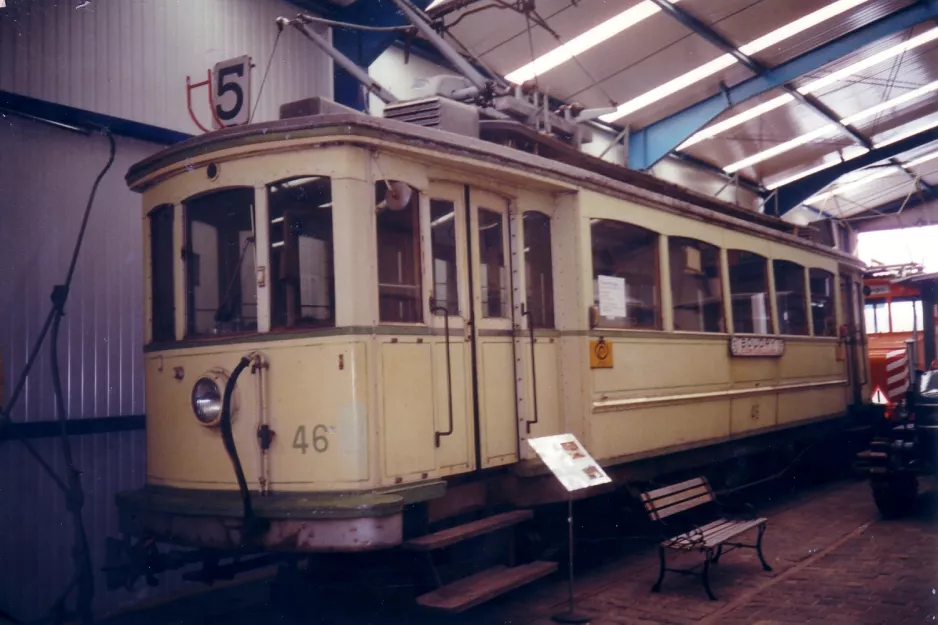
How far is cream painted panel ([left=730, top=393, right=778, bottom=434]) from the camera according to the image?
8.03m

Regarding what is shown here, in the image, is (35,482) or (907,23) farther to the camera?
(907,23)

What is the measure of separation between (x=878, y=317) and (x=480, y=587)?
1294 cm

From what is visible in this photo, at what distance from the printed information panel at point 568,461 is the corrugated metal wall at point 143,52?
4181 mm

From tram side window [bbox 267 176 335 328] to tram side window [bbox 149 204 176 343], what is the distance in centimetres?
84

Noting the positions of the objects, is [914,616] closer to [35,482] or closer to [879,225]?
[35,482]

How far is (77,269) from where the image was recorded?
6.49 metres

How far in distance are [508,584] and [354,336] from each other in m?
1.67

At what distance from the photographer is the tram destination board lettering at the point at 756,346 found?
26.4 ft

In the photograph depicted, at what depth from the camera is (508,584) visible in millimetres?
4969

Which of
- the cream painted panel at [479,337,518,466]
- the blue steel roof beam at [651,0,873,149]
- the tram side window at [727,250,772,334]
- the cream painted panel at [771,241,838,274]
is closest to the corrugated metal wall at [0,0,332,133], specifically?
the cream painted panel at [479,337,518,466]

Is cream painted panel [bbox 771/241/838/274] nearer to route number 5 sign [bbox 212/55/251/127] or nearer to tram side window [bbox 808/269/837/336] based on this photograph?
tram side window [bbox 808/269/837/336]

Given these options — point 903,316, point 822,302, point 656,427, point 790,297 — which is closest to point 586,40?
point 790,297

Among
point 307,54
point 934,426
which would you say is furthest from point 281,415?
point 934,426

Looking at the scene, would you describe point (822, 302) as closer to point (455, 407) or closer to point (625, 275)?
point (625, 275)
